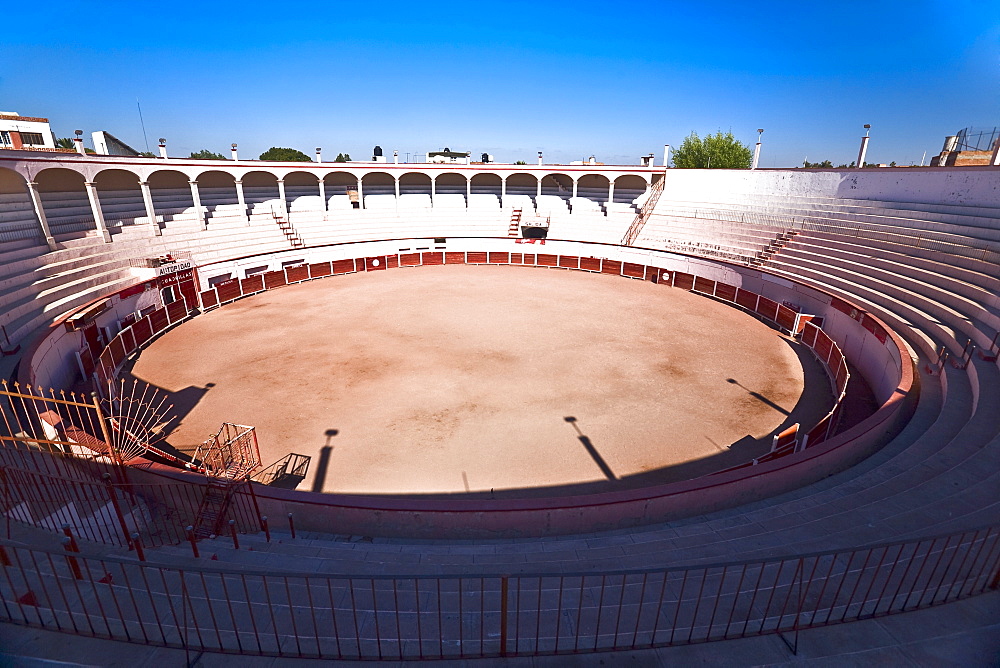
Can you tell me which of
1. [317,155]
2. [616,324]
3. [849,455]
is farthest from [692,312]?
[317,155]

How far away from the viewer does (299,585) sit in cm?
570

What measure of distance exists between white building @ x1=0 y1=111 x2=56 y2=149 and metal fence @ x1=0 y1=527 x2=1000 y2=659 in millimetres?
45721

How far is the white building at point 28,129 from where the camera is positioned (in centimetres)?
3550

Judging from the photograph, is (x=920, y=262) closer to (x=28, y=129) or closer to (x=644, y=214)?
(x=644, y=214)

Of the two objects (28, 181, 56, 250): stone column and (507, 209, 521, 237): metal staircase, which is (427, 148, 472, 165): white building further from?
(28, 181, 56, 250): stone column

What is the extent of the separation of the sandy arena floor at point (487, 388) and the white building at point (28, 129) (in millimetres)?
30379

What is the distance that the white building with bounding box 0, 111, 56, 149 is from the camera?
116 feet

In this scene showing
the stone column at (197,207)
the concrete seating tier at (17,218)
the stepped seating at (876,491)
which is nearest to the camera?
the stepped seating at (876,491)

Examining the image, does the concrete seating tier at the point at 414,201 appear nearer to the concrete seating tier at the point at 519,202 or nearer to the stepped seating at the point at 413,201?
the stepped seating at the point at 413,201

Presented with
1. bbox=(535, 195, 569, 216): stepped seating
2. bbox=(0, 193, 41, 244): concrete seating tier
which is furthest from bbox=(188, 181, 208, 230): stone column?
bbox=(535, 195, 569, 216): stepped seating

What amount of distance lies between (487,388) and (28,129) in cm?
4752

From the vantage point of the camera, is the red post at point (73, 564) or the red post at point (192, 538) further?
the red post at point (192, 538)

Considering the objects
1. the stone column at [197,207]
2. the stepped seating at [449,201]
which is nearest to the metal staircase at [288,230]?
the stone column at [197,207]

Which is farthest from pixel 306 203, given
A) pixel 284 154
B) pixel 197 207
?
pixel 284 154
